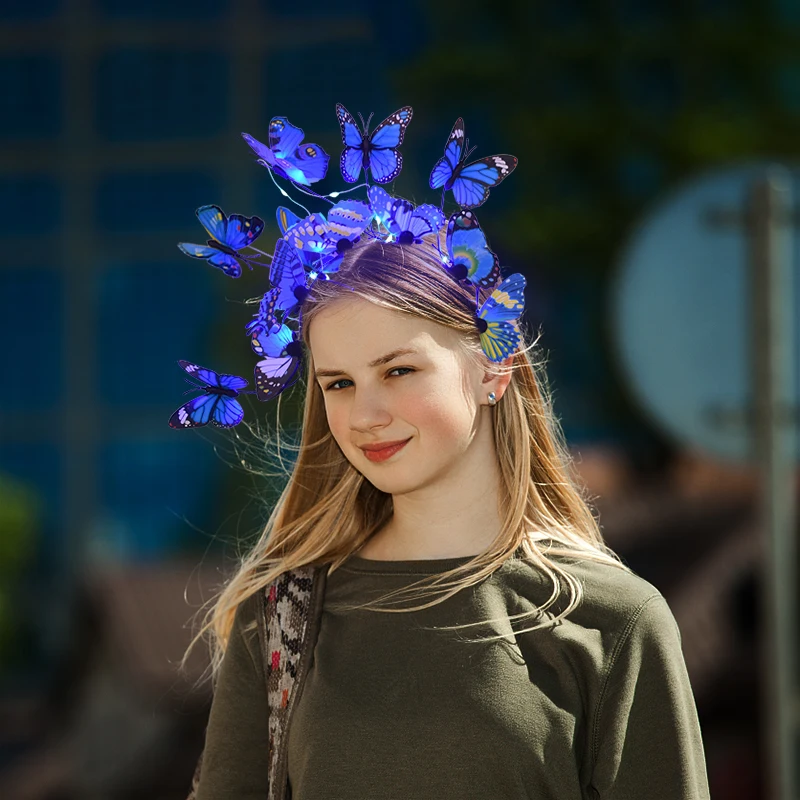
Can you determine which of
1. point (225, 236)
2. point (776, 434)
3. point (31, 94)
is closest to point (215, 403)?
point (225, 236)

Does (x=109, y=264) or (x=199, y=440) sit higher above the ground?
(x=109, y=264)

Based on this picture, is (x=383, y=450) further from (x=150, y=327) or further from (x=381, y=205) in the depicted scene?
(x=150, y=327)

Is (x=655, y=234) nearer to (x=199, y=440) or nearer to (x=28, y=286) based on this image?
(x=199, y=440)

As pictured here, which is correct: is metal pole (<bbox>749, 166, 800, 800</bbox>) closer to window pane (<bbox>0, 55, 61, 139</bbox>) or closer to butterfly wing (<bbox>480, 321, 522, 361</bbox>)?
butterfly wing (<bbox>480, 321, 522, 361</bbox>)

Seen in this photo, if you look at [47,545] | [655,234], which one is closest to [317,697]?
[655,234]

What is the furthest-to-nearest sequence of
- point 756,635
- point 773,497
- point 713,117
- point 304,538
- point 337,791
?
point 713,117
point 756,635
point 773,497
point 304,538
point 337,791

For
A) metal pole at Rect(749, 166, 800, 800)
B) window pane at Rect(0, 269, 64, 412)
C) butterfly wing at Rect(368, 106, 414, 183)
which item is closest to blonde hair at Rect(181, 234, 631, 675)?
butterfly wing at Rect(368, 106, 414, 183)

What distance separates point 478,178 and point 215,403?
527 mm

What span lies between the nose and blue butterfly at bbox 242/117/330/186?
1.08 ft

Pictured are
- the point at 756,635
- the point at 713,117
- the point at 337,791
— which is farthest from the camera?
the point at 713,117

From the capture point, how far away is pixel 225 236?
2.04 metres

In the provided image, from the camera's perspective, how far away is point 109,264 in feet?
39.4

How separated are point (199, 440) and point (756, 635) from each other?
705 centimetres

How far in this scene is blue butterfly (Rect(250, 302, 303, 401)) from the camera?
2090 millimetres
